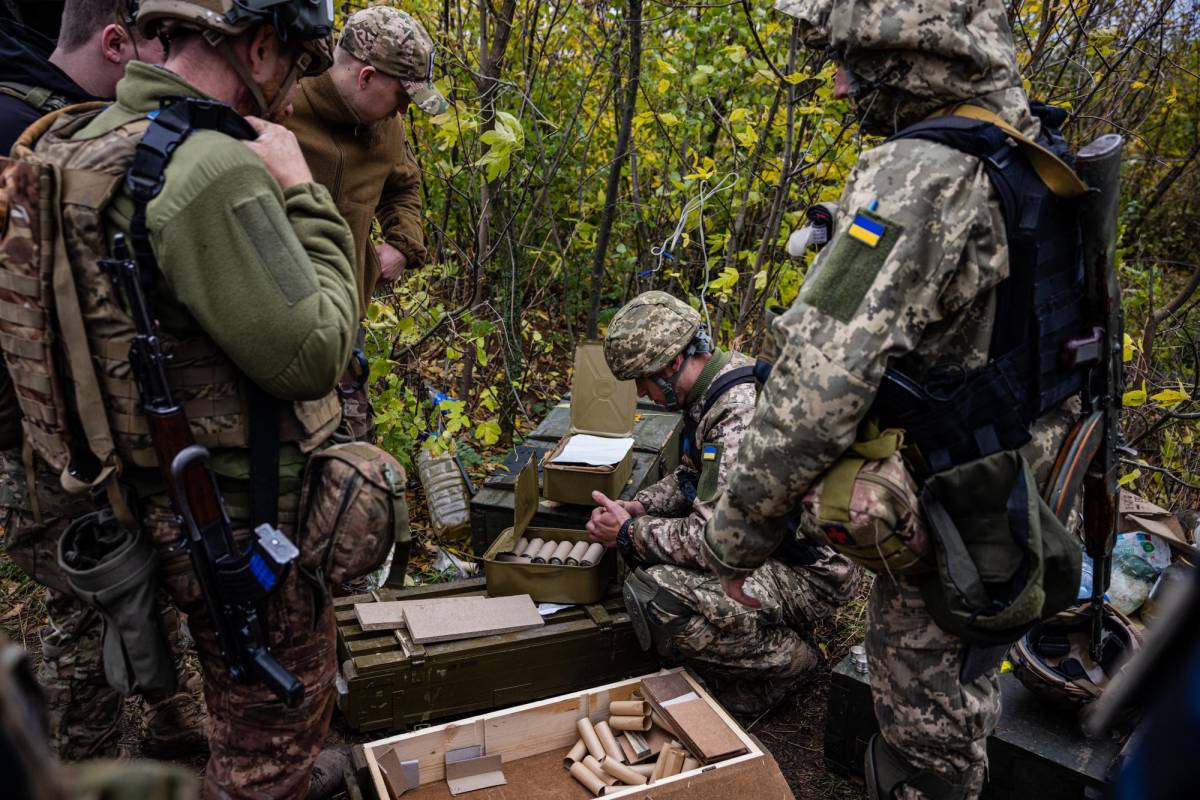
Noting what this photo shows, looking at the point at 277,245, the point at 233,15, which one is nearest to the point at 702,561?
the point at 277,245

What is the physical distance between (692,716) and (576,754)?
456 millimetres

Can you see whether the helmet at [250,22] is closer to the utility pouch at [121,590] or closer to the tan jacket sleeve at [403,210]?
the utility pouch at [121,590]

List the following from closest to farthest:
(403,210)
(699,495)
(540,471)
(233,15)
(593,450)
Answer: (233,15) < (699,495) < (403,210) < (593,450) < (540,471)

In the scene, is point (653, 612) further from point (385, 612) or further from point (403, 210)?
point (403, 210)

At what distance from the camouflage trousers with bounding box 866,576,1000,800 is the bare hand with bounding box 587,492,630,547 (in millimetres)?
1471

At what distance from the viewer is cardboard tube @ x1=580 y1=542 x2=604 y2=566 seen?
3.69 metres

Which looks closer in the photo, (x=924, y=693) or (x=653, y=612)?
(x=924, y=693)

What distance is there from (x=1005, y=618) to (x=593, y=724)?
1.70m

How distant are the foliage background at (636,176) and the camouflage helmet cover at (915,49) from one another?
166 cm

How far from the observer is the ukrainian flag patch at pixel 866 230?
1957mm

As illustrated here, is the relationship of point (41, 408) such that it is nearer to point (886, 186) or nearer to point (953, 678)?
point (886, 186)

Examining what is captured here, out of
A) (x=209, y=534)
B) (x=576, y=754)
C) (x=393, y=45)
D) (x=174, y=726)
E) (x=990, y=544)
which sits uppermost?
(x=393, y=45)

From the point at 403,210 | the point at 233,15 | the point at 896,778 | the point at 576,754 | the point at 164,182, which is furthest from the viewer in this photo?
the point at 403,210

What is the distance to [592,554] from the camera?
374cm
